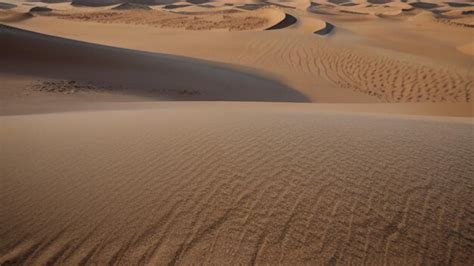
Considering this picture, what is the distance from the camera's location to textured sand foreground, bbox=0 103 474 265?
4.96ft

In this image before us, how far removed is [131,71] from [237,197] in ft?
26.2

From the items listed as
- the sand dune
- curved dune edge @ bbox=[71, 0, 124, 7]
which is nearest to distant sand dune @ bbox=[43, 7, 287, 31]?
the sand dune

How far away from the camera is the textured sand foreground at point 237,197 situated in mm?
1513

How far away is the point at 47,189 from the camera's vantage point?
191 centimetres

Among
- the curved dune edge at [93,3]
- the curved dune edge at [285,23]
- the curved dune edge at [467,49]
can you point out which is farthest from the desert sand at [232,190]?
the curved dune edge at [93,3]

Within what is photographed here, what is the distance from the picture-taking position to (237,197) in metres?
1.82

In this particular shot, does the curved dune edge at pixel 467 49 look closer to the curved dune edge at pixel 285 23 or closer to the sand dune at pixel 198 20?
the curved dune edge at pixel 285 23

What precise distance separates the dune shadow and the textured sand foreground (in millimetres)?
4904

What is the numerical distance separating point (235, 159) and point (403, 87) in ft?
28.2

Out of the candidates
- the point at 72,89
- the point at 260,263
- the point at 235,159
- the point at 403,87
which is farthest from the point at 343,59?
the point at 260,263

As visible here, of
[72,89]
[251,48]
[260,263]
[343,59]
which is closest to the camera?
[260,263]

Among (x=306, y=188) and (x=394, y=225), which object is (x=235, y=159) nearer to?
(x=306, y=188)

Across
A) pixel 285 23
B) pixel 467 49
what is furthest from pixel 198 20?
pixel 467 49

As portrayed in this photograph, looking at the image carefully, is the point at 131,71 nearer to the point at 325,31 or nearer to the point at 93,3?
the point at 325,31
